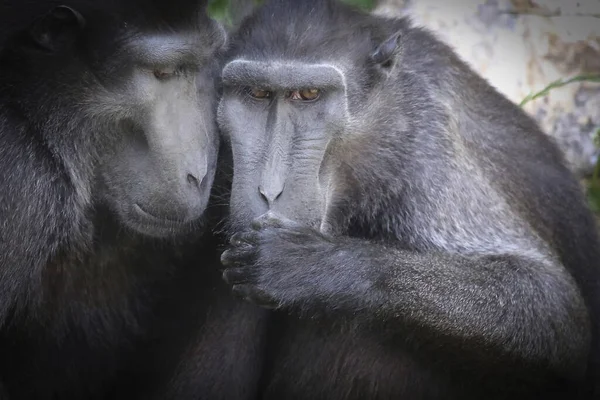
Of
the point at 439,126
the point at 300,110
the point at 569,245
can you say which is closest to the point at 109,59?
the point at 300,110

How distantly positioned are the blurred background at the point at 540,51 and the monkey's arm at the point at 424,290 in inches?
129

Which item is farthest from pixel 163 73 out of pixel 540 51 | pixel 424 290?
pixel 540 51

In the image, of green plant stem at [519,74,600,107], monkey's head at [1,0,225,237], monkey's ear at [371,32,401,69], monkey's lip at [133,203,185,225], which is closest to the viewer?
monkey's head at [1,0,225,237]

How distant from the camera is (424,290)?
5.51m

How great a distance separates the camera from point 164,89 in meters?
5.49

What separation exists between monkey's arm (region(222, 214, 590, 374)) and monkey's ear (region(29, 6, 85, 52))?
1.22m

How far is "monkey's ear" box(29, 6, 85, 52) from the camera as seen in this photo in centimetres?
531

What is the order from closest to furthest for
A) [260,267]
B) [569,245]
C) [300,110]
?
1. [260,267]
2. [300,110]
3. [569,245]

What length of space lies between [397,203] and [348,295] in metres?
0.72

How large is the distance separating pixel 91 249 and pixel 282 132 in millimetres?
1144

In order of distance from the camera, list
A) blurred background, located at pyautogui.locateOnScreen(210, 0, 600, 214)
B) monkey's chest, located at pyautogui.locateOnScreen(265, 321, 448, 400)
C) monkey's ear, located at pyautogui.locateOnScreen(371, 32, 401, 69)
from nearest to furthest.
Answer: monkey's ear, located at pyautogui.locateOnScreen(371, 32, 401, 69)
monkey's chest, located at pyautogui.locateOnScreen(265, 321, 448, 400)
blurred background, located at pyautogui.locateOnScreen(210, 0, 600, 214)

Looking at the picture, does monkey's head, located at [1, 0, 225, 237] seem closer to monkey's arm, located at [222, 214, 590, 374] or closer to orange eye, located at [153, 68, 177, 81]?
orange eye, located at [153, 68, 177, 81]

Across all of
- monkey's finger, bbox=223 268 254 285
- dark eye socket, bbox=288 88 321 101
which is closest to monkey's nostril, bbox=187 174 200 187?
monkey's finger, bbox=223 268 254 285

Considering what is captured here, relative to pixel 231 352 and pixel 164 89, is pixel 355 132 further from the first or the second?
pixel 231 352
